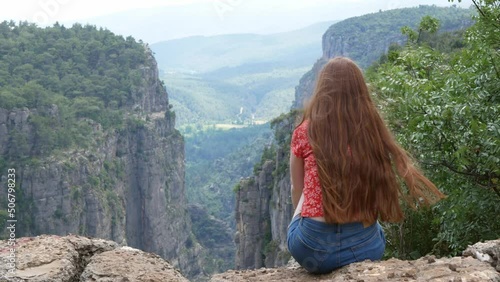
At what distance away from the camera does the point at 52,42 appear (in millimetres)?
66938

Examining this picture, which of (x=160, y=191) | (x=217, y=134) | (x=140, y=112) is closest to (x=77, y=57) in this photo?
(x=140, y=112)

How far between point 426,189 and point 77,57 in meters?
65.3

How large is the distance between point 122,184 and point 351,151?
2195 inches

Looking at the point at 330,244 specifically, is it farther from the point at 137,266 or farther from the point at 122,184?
the point at 122,184

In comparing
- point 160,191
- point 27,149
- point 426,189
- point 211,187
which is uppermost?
point 426,189

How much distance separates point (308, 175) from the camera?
4.29m

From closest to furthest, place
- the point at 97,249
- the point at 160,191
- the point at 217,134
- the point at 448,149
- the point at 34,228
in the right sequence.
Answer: the point at 97,249 < the point at 448,149 < the point at 34,228 < the point at 160,191 < the point at 217,134

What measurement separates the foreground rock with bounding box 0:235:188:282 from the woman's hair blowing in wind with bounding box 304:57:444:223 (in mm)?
1200

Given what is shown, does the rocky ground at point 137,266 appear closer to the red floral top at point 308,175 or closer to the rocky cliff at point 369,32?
the red floral top at point 308,175

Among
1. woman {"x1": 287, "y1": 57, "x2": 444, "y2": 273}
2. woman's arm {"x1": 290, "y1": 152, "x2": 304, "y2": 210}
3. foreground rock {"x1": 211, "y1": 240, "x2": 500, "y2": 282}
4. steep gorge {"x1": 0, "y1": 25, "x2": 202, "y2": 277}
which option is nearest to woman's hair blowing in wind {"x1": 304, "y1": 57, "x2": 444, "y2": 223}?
woman {"x1": 287, "y1": 57, "x2": 444, "y2": 273}

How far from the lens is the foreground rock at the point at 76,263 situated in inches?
155

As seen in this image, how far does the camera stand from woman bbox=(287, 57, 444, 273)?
419 centimetres

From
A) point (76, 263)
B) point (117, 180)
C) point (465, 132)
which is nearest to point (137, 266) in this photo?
point (76, 263)

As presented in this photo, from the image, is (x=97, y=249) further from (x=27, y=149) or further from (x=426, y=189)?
(x=27, y=149)
